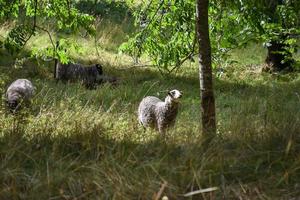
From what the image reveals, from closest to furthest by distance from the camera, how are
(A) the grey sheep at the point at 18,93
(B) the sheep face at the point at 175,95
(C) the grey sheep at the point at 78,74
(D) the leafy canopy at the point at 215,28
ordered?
(D) the leafy canopy at the point at 215,28, (B) the sheep face at the point at 175,95, (A) the grey sheep at the point at 18,93, (C) the grey sheep at the point at 78,74

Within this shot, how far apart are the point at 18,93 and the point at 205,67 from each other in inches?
123

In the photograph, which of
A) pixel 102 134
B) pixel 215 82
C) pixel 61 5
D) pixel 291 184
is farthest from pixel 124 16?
pixel 291 184

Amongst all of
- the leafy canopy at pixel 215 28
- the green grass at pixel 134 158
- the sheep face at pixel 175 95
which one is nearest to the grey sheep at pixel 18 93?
the green grass at pixel 134 158

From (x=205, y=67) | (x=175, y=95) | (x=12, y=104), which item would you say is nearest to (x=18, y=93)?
(x=12, y=104)

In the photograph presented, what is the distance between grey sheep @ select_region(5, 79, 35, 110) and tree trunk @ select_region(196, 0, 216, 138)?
8.67 ft

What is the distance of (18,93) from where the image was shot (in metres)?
6.61

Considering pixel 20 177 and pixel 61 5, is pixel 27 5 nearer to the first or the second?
pixel 61 5

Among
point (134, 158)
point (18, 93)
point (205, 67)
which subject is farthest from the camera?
point (18, 93)

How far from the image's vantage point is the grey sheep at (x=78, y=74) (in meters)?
9.88

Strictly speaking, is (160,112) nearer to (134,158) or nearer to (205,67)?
(205,67)

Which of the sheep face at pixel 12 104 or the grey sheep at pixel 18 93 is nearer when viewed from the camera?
the sheep face at pixel 12 104

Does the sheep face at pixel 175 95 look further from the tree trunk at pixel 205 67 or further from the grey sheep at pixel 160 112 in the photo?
the tree trunk at pixel 205 67

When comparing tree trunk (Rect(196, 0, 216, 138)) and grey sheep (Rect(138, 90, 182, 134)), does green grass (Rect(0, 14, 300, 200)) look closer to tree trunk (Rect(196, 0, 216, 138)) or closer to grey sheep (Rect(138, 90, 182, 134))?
tree trunk (Rect(196, 0, 216, 138))

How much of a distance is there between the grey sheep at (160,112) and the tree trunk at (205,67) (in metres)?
1.00
